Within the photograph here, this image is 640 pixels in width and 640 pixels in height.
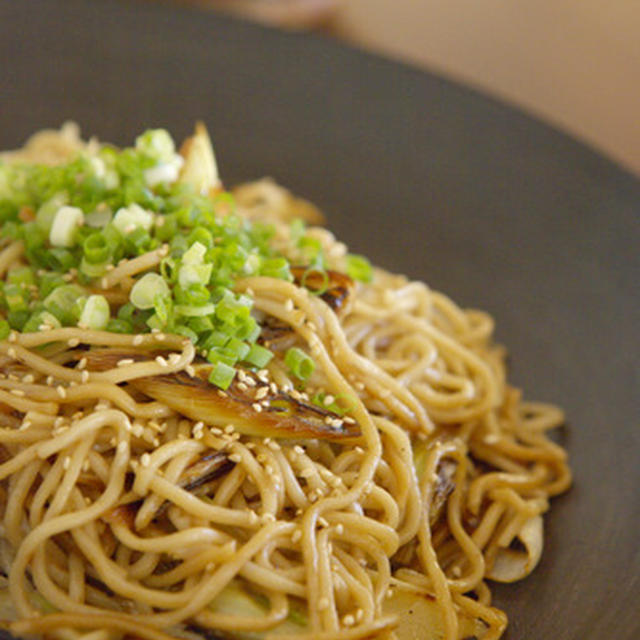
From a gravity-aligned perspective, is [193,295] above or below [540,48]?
below

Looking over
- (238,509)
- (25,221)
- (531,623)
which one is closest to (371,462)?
(238,509)

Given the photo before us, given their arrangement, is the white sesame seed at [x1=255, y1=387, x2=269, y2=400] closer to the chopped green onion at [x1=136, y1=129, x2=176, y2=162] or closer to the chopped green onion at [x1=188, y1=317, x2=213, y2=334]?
the chopped green onion at [x1=188, y1=317, x2=213, y2=334]

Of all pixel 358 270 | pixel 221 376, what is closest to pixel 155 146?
pixel 358 270

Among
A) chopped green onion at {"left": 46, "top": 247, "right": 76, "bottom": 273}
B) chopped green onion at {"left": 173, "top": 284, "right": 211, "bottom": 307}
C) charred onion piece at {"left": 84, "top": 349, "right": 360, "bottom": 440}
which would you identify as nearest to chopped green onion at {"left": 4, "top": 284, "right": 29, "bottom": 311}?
chopped green onion at {"left": 46, "top": 247, "right": 76, "bottom": 273}

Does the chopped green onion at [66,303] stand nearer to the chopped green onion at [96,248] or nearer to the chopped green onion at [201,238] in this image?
the chopped green onion at [96,248]

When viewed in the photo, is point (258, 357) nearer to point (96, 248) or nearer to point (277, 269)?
point (277, 269)
